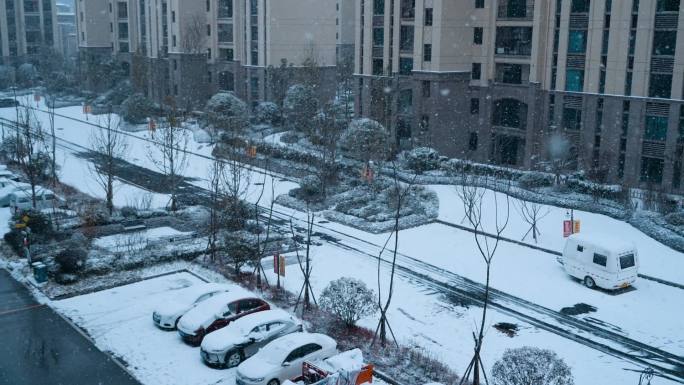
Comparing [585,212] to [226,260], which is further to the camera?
[585,212]

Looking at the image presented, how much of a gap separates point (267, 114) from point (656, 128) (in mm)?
30592

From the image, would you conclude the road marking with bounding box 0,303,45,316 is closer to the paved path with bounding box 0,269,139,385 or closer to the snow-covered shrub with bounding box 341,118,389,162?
the paved path with bounding box 0,269,139,385

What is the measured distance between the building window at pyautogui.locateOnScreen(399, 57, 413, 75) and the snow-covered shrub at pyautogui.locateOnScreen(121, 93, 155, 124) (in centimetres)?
2371

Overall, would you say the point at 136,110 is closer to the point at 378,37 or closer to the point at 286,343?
the point at 378,37

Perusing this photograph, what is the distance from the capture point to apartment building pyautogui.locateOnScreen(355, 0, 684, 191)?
1422 inches

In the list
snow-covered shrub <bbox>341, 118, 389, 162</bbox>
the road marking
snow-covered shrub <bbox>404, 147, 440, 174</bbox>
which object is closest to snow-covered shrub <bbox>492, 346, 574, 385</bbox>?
the road marking

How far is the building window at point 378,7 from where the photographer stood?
4859cm

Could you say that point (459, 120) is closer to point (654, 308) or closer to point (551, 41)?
point (551, 41)

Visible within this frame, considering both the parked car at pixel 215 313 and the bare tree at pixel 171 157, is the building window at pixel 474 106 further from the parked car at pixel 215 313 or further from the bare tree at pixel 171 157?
the parked car at pixel 215 313

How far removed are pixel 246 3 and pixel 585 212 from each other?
39472mm

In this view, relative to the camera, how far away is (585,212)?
32.4 m

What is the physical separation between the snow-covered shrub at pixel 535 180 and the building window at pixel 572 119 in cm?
534

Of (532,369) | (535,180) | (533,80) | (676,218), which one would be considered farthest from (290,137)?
(532,369)

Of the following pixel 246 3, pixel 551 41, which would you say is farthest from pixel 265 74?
pixel 551 41
